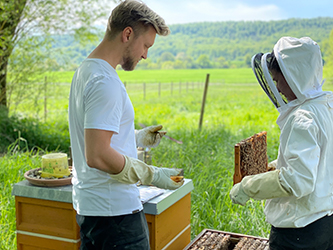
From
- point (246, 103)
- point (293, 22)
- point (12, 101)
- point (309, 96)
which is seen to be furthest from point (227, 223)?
point (293, 22)

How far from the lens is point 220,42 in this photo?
46.4m

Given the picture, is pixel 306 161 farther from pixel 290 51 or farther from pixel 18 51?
pixel 18 51

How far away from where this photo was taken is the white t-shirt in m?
1.35

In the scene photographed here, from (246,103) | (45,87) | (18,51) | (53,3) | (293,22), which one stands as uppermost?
(293,22)

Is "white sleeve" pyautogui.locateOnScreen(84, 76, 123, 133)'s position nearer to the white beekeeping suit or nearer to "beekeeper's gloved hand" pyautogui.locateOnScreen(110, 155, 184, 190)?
"beekeeper's gloved hand" pyautogui.locateOnScreen(110, 155, 184, 190)

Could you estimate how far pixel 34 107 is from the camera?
8.88m

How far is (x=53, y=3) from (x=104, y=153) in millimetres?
7874

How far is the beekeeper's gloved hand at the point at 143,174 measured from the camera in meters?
1.46

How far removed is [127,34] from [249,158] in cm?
108

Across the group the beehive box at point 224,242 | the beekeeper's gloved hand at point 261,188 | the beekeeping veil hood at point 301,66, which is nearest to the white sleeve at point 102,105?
the beekeeper's gloved hand at point 261,188

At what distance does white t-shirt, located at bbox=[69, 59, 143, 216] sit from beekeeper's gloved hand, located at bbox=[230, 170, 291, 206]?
0.51 meters

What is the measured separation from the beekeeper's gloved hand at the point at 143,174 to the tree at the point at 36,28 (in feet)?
22.2

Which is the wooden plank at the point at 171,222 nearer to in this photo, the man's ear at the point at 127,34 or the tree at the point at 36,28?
the man's ear at the point at 127,34

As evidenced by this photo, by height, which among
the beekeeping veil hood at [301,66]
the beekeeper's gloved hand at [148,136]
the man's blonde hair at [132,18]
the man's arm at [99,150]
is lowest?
the beekeeper's gloved hand at [148,136]
